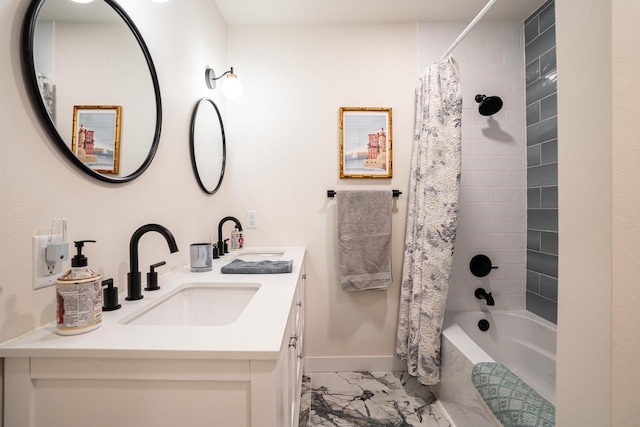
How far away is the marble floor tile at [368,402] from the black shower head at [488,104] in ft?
6.28

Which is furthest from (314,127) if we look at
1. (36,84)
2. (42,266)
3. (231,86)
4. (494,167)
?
(42,266)

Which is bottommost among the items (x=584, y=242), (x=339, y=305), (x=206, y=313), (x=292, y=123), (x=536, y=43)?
(x=339, y=305)

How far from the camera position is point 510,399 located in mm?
947

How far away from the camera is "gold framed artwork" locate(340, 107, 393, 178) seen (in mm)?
1879

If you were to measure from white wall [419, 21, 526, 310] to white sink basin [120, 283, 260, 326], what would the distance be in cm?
155

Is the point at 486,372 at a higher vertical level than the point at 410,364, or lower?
higher

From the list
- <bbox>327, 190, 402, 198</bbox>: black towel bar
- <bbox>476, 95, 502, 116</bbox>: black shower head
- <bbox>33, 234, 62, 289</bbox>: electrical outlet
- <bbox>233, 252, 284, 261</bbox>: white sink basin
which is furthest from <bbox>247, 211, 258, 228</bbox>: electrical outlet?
<bbox>476, 95, 502, 116</bbox>: black shower head

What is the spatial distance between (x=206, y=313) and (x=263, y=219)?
0.98m

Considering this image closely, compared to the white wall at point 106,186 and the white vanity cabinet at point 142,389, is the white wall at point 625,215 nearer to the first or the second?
the white vanity cabinet at point 142,389

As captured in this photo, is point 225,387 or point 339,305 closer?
point 225,387

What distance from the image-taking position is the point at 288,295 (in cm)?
86

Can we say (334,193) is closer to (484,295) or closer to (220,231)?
(220,231)

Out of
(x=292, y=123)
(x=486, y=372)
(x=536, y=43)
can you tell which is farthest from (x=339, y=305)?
(x=536, y=43)

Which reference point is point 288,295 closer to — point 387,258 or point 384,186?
point 387,258
